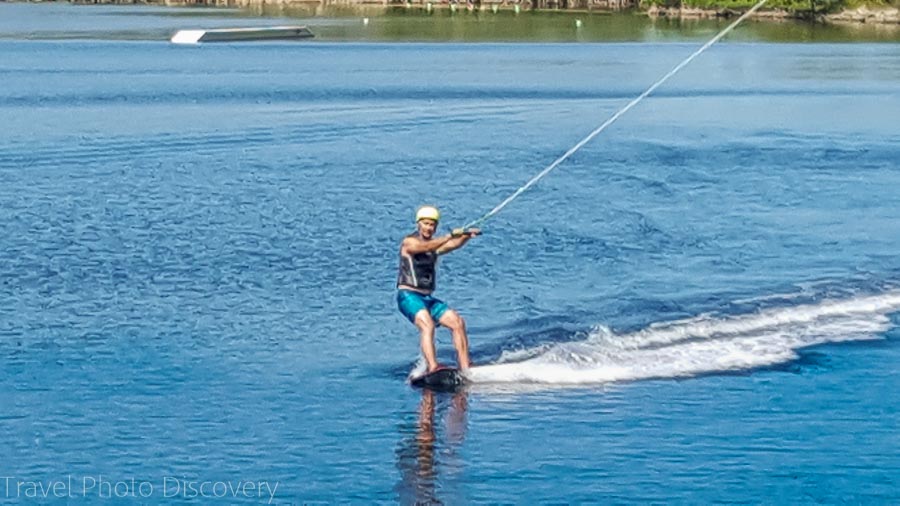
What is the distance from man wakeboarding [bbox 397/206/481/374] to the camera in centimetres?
1938

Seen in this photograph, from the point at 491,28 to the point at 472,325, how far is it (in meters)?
105

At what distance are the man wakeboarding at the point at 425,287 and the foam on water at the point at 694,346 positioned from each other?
763 mm

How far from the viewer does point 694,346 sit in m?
22.0

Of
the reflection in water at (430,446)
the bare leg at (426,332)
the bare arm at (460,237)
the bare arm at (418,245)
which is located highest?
the bare arm at (460,237)

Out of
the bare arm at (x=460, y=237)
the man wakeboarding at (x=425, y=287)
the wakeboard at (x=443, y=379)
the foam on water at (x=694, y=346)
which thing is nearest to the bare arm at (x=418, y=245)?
the man wakeboarding at (x=425, y=287)

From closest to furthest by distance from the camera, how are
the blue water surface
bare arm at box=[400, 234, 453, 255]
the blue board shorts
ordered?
the blue water surface
bare arm at box=[400, 234, 453, 255]
the blue board shorts

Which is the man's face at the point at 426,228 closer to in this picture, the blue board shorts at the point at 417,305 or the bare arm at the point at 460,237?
the bare arm at the point at 460,237

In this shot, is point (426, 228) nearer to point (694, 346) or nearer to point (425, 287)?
point (425, 287)

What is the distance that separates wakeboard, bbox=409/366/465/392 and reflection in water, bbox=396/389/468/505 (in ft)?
0.35

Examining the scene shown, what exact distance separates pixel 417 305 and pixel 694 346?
4.52 meters

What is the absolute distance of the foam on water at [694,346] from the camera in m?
20.5

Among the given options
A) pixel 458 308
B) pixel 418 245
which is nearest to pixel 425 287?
pixel 418 245

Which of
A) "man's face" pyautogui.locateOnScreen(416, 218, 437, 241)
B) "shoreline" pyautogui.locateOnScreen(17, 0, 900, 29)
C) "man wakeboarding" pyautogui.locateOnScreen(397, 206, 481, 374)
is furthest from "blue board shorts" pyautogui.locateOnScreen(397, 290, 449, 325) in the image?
"shoreline" pyautogui.locateOnScreen(17, 0, 900, 29)

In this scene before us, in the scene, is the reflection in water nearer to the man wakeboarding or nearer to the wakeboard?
the wakeboard
